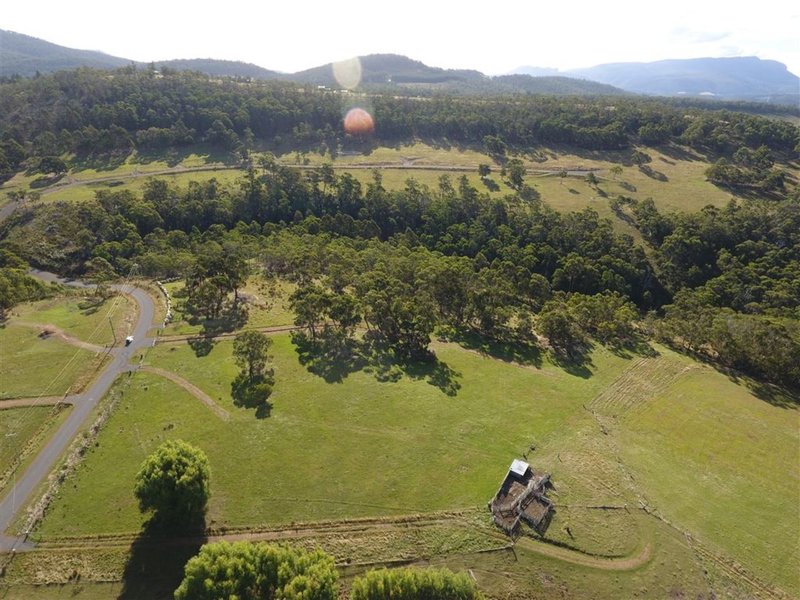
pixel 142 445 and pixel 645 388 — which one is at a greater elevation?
pixel 142 445

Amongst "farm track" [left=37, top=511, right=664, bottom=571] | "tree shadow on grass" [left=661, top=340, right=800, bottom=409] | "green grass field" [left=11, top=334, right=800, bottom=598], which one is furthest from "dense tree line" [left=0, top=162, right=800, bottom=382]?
"farm track" [left=37, top=511, right=664, bottom=571]

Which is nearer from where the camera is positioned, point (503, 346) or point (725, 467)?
point (725, 467)

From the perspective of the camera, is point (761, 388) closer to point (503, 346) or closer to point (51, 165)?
point (503, 346)

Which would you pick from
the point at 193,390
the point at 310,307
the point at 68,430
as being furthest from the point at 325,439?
the point at 68,430

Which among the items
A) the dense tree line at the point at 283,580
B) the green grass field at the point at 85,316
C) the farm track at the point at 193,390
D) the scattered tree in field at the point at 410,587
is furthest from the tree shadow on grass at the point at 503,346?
the green grass field at the point at 85,316

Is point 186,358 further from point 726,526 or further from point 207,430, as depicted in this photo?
point 726,526

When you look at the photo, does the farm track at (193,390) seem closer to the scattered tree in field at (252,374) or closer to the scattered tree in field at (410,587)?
the scattered tree in field at (252,374)

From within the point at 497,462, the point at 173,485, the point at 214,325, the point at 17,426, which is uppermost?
the point at 173,485

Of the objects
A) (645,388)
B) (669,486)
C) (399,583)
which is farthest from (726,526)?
(399,583)
